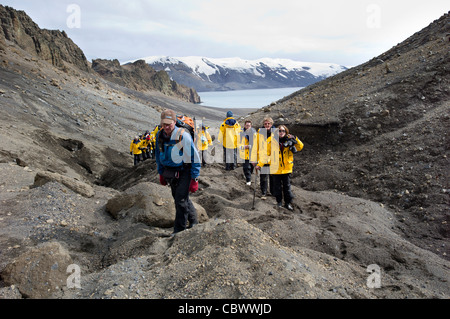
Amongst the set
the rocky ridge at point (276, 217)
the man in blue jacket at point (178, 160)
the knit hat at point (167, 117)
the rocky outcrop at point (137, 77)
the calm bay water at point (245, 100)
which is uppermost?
the rocky outcrop at point (137, 77)

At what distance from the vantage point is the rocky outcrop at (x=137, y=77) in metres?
68.3

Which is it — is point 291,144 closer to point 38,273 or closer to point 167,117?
point 167,117

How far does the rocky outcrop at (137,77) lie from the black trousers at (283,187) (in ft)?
215

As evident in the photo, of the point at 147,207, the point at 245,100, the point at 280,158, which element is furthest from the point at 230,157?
the point at 245,100

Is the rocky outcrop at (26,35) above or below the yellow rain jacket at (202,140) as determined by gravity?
A: above

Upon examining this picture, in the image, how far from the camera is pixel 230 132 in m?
9.27

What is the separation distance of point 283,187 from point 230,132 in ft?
9.86

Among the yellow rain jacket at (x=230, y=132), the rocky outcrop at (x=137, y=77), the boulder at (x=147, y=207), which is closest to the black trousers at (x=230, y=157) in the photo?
the yellow rain jacket at (x=230, y=132)

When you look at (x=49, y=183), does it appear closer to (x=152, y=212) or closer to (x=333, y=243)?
(x=152, y=212)

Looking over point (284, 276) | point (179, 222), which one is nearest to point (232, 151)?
point (179, 222)

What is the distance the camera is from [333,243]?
17.0 ft

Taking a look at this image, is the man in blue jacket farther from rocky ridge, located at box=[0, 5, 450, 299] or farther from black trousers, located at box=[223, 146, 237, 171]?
black trousers, located at box=[223, 146, 237, 171]

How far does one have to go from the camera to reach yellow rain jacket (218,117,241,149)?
9215mm

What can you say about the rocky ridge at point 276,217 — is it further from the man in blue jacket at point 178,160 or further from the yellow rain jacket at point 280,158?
the yellow rain jacket at point 280,158
